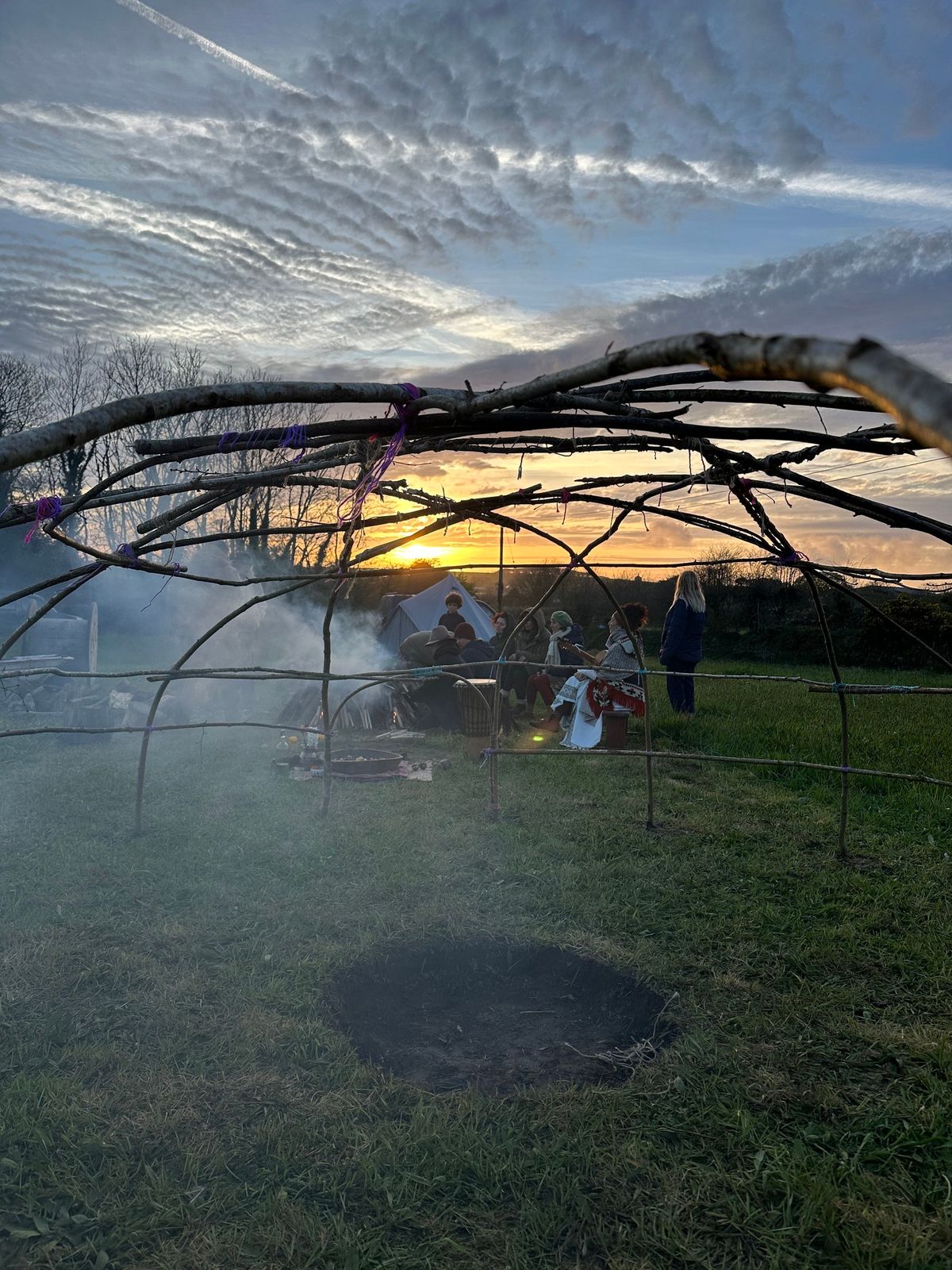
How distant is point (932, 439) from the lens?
3.57 ft

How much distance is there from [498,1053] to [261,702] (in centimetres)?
976

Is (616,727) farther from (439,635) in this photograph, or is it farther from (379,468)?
(379,468)

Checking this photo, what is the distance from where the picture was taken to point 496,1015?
4.10 m

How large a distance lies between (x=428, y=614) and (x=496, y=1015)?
37.7 feet

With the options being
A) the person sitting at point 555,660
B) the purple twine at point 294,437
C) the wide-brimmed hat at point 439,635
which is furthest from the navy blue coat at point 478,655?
the purple twine at point 294,437

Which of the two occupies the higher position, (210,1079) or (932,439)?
(932,439)

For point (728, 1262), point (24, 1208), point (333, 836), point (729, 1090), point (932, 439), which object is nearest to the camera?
point (932, 439)

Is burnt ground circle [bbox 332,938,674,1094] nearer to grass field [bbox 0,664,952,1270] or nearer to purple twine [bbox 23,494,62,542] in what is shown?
grass field [bbox 0,664,952,1270]

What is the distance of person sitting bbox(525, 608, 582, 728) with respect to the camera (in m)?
11.1

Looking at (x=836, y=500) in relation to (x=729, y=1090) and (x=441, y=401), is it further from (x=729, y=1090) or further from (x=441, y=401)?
(x=729, y=1090)

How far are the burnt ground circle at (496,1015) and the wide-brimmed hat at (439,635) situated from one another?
7037 mm

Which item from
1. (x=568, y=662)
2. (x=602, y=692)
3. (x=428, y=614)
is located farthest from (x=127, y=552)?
(x=428, y=614)

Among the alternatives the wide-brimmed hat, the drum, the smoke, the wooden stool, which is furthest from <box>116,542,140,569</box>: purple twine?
the wide-brimmed hat

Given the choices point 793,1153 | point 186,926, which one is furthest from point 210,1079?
point 793,1153
